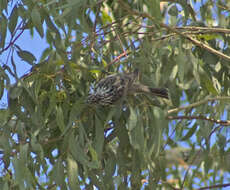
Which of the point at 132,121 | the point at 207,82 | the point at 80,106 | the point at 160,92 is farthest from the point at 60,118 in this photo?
the point at 207,82

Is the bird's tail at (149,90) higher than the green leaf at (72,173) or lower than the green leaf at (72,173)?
higher

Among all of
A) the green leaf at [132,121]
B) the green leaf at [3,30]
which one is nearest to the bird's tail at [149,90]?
the green leaf at [132,121]

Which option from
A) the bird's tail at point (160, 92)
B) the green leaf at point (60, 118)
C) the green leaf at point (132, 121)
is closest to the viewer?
the green leaf at point (132, 121)

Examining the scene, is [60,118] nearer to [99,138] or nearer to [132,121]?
[99,138]

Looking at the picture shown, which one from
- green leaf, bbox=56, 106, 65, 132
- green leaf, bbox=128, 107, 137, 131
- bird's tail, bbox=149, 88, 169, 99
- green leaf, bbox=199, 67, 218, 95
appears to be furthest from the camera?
green leaf, bbox=199, 67, 218, 95

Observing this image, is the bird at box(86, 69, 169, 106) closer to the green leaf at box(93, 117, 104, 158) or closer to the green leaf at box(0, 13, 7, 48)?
the green leaf at box(93, 117, 104, 158)

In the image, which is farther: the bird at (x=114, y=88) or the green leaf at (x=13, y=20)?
the green leaf at (x=13, y=20)

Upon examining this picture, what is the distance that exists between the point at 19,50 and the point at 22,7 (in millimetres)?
207

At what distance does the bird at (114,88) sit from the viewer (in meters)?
2.15

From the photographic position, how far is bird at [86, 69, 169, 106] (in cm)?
215

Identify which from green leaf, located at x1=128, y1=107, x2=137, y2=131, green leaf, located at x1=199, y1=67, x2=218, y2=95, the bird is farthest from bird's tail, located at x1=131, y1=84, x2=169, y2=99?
green leaf, located at x1=199, y1=67, x2=218, y2=95

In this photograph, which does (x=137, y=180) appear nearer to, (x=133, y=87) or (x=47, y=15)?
(x=133, y=87)

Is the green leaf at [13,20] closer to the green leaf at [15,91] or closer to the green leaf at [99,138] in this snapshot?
the green leaf at [15,91]

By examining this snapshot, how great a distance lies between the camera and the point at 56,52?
2092mm
